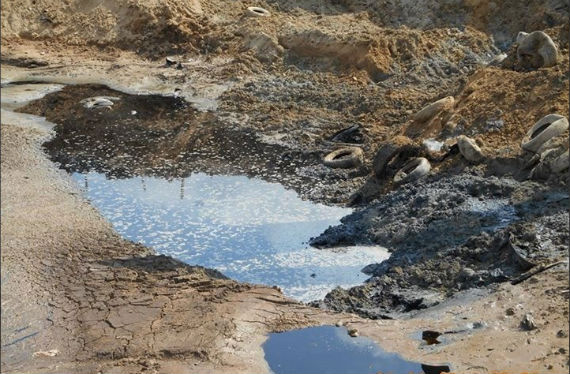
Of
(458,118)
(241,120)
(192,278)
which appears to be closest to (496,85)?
(458,118)

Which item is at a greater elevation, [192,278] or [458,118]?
[458,118]

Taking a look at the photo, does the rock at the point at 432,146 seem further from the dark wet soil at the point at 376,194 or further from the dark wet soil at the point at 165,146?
the dark wet soil at the point at 165,146

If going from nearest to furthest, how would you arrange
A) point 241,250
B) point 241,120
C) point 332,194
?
point 241,250
point 332,194
point 241,120

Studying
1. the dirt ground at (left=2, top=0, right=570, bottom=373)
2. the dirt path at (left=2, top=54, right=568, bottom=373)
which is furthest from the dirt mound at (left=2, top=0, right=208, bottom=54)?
the dirt path at (left=2, top=54, right=568, bottom=373)

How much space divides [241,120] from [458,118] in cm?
521

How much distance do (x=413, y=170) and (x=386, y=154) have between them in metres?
0.72

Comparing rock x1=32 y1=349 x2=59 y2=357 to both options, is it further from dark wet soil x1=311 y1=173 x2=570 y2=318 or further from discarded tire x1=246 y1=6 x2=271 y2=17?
discarded tire x1=246 y1=6 x2=271 y2=17

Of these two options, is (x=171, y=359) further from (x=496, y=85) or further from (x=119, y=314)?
(x=496, y=85)

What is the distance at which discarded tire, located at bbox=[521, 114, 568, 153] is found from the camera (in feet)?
42.7

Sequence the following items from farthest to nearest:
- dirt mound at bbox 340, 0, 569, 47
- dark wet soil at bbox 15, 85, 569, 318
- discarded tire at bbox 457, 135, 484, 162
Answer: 1. dirt mound at bbox 340, 0, 569, 47
2. discarded tire at bbox 457, 135, 484, 162
3. dark wet soil at bbox 15, 85, 569, 318

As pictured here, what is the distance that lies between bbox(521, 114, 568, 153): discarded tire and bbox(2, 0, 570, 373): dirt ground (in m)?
0.19

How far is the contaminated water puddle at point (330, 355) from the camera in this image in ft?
29.4

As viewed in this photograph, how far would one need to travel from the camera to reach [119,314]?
10.3 meters

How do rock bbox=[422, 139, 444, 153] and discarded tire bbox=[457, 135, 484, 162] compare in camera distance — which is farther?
rock bbox=[422, 139, 444, 153]
